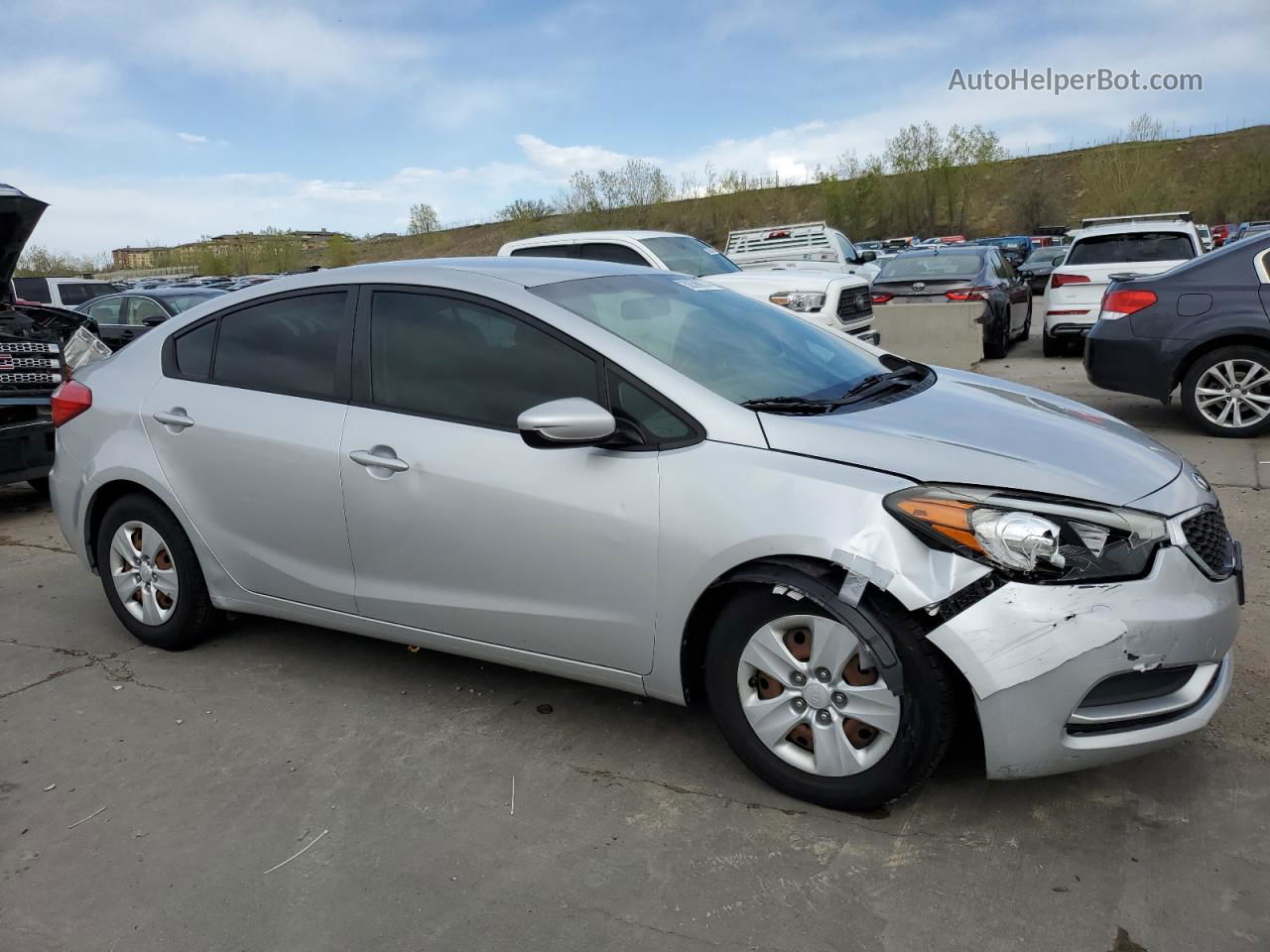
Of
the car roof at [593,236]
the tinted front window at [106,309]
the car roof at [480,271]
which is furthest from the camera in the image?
the tinted front window at [106,309]

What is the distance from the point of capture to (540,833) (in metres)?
2.96

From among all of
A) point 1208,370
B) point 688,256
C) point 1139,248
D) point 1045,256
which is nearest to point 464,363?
point 1208,370

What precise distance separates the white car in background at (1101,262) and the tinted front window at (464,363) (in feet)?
34.4

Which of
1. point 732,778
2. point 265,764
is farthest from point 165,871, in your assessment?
point 732,778

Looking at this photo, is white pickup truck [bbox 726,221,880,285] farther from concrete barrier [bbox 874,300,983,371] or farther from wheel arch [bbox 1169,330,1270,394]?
wheel arch [bbox 1169,330,1270,394]

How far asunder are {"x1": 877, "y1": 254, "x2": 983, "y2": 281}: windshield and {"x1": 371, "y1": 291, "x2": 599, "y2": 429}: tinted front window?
430 inches

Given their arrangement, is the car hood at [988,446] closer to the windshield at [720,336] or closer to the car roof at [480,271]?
the windshield at [720,336]

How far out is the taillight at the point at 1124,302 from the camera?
7.80 meters

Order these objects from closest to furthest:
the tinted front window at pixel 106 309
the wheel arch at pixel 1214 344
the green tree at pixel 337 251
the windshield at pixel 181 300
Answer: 1. the wheel arch at pixel 1214 344
2. the windshield at pixel 181 300
3. the tinted front window at pixel 106 309
4. the green tree at pixel 337 251

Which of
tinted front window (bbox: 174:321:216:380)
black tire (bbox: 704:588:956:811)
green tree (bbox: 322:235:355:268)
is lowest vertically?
black tire (bbox: 704:588:956:811)

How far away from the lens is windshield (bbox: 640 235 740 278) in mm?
10883

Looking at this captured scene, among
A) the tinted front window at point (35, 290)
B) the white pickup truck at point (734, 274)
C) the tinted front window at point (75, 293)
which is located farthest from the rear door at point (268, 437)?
the tinted front window at point (35, 290)

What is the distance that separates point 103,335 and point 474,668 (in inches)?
447

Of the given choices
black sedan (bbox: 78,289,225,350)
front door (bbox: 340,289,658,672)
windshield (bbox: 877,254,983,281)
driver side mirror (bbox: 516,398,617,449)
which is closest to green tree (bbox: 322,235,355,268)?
black sedan (bbox: 78,289,225,350)
